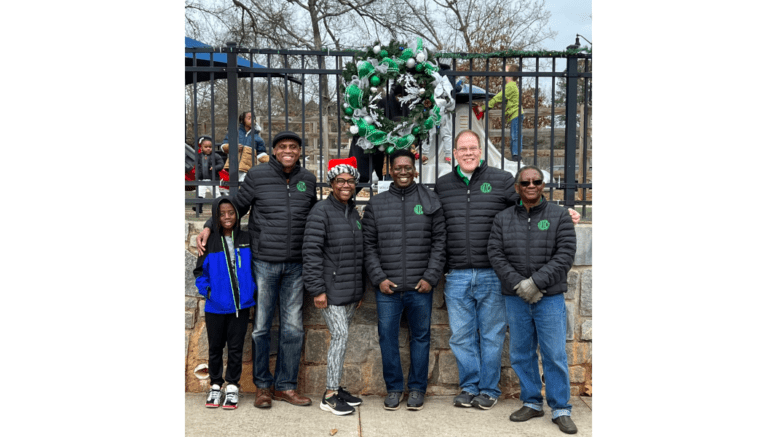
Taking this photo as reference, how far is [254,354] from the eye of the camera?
14.9 ft

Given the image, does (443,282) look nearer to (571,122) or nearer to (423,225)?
(423,225)

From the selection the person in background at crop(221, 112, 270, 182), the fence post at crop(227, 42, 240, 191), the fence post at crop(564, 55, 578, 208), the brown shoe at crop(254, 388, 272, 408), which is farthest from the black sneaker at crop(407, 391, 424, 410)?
the person in background at crop(221, 112, 270, 182)

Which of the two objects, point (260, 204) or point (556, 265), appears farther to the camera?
point (260, 204)

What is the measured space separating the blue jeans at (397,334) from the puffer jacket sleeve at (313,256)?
1.61ft

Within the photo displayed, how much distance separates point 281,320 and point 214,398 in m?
0.78

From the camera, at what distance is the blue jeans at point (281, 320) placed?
438cm

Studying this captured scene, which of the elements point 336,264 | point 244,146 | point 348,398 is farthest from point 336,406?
point 244,146

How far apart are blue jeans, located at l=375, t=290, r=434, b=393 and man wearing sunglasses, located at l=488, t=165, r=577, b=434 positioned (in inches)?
25.2

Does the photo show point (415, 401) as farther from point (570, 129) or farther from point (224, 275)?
point (570, 129)

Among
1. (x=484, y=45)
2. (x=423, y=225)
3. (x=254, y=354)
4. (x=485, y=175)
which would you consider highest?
(x=484, y=45)

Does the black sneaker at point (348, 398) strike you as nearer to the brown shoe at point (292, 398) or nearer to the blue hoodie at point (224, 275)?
the brown shoe at point (292, 398)

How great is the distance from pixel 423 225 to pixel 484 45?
1452cm

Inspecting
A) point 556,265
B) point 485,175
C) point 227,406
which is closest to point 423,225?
point 485,175

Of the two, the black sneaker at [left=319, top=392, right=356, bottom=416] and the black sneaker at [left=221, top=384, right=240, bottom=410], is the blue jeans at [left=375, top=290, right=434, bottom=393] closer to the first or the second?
the black sneaker at [left=319, top=392, right=356, bottom=416]
